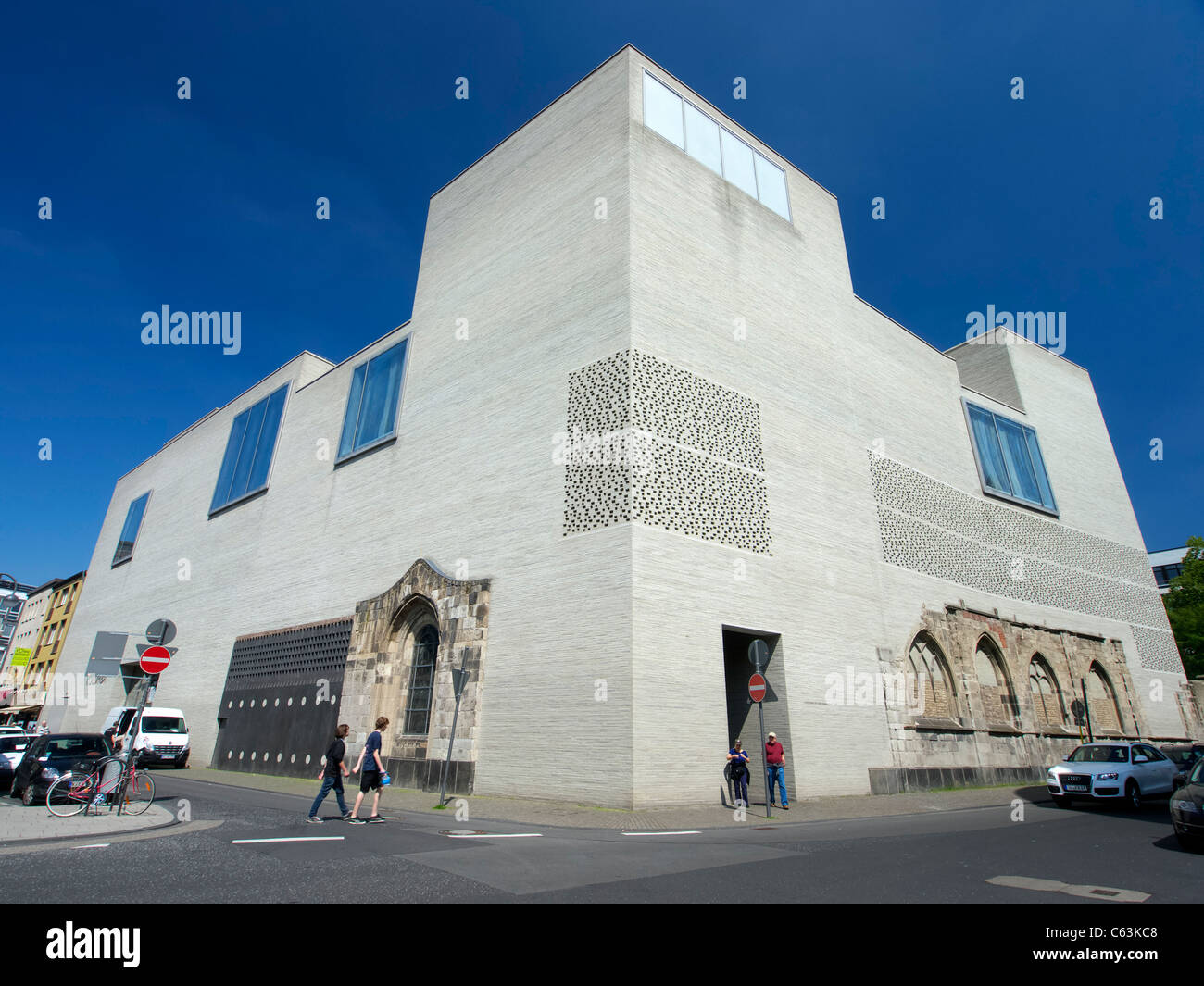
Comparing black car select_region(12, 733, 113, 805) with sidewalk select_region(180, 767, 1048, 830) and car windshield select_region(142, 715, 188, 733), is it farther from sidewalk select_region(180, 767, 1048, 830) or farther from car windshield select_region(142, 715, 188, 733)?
car windshield select_region(142, 715, 188, 733)

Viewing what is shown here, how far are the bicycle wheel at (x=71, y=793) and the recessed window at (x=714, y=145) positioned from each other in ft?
65.9

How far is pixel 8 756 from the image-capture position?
14.8 m

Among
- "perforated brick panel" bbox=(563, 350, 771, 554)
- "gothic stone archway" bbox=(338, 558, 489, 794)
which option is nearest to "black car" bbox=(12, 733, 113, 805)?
"gothic stone archway" bbox=(338, 558, 489, 794)

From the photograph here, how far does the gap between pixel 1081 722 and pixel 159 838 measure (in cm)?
3150

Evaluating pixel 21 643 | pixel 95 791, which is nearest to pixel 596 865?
pixel 95 791

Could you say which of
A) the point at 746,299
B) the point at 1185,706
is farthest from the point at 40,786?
the point at 1185,706

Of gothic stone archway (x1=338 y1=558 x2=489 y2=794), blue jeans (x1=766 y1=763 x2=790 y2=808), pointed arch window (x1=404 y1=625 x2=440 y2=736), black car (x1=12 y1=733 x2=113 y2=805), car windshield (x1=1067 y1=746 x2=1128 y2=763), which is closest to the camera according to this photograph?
black car (x1=12 y1=733 x2=113 y2=805)

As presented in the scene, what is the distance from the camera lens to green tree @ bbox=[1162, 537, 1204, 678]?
38656 millimetres

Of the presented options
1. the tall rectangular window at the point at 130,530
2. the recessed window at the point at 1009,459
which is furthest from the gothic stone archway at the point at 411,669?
the tall rectangular window at the point at 130,530

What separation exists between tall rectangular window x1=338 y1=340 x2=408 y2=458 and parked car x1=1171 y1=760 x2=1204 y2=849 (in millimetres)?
21378

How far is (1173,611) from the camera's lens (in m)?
40.0

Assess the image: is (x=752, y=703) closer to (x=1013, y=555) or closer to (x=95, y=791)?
(x=95, y=791)

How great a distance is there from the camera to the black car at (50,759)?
11.8 meters

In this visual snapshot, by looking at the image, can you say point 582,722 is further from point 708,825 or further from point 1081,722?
point 1081,722
